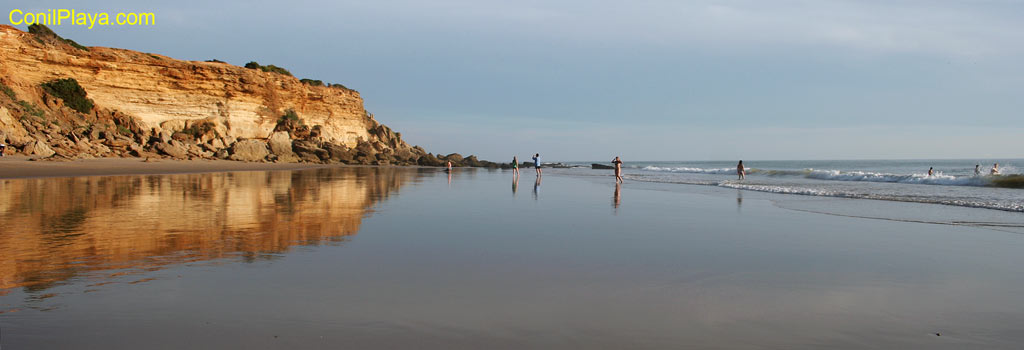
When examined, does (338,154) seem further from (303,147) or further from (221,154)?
(221,154)

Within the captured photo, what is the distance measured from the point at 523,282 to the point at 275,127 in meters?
43.0

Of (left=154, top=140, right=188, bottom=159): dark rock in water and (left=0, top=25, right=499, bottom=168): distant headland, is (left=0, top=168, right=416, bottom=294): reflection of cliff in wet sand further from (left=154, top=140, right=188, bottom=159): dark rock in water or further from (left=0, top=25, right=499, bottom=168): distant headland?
(left=154, top=140, right=188, bottom=159): dark rock in water

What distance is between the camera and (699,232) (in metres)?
7.25

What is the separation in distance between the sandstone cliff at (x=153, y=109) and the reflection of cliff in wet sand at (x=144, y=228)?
18458 mm

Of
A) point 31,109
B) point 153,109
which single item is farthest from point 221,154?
point 31,109

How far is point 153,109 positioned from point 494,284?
37.8 metres

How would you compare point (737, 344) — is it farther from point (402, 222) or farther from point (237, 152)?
point (237, 152)

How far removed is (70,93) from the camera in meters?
→ 29.9

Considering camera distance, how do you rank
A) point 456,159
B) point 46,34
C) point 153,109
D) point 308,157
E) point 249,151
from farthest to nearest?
point 456,159 < point 308,157 < point 249,151 < point 153,109 < point 46,34

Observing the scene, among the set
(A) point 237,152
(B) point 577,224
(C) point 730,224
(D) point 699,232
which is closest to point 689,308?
(D) point 699,232

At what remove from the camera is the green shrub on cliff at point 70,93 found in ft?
97.1

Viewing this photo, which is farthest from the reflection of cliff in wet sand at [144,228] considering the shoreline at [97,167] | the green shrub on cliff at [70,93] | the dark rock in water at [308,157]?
the dark rock in water at [308,157]

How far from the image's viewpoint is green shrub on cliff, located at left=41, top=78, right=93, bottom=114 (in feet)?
97.1

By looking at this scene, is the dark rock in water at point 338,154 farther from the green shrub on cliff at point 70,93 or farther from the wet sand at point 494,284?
the wet sand at point 494,284
